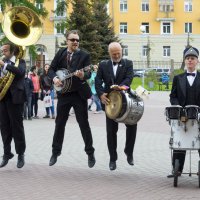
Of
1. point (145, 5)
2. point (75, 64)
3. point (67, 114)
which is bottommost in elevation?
point (67, 114)

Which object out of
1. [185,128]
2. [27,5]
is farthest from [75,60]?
[27,5]

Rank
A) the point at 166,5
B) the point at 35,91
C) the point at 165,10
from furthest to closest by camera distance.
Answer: the point at 165,10 → the point at 166,5 → the point at 35,91

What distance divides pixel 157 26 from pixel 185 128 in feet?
264

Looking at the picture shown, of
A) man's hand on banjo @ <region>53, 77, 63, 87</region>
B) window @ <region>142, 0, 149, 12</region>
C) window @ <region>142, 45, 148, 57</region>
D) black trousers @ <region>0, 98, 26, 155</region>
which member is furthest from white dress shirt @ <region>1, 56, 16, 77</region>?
window @ <region>142, 0, 149, 12</region>

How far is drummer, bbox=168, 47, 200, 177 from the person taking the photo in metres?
9.48

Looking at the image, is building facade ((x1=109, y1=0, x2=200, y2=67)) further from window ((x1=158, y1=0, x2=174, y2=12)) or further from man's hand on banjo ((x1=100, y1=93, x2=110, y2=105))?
man's hand on banjo ((x1=100, y1=93, x2=110, y2=105))

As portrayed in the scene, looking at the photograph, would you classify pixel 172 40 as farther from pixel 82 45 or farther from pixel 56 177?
pixel 56 177

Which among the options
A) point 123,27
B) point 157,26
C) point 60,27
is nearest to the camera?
point 60,27

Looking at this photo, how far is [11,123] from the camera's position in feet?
34.9

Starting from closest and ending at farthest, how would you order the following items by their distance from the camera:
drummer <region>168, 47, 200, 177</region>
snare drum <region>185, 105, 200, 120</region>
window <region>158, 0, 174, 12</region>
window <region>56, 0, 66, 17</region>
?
snare drum <region>185, 105, 200, 120</region> → drummer <region>168, 47, 200, 177</region> → window <region>56, 0, 66, 17</region> → window <region>158, 0, 174, 12</region>

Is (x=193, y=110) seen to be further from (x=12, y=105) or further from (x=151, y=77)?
(x=151, y=77)

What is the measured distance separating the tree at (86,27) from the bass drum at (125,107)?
54.8 meters

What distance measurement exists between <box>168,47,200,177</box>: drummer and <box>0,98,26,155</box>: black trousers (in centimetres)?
262

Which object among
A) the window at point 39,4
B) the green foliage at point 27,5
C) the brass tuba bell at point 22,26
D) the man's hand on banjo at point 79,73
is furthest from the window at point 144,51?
the man's hand on banjo at point 79,73
